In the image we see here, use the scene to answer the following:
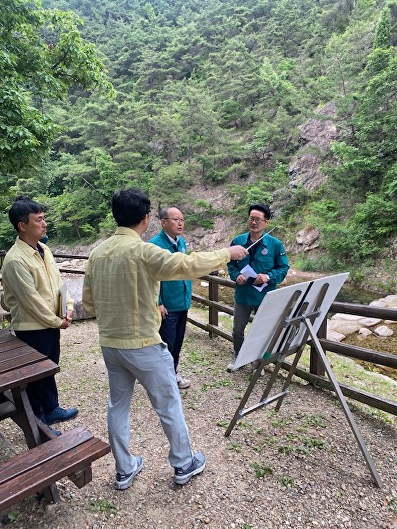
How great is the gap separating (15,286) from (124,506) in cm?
157

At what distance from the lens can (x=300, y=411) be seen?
9.88ft

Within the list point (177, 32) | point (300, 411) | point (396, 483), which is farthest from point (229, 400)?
point (177, 32)

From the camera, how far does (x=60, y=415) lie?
300cm

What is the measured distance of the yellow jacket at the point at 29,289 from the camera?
2432 millimetres

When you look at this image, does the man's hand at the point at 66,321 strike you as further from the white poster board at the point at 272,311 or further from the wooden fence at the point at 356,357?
the wooden fence at the point at 356,357

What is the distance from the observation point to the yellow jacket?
2.43 m

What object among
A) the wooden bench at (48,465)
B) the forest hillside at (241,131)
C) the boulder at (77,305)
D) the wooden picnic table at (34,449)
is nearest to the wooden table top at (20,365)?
the wooden picnic table at (34,449)

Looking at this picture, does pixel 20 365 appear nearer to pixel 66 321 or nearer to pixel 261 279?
pixel 66 321

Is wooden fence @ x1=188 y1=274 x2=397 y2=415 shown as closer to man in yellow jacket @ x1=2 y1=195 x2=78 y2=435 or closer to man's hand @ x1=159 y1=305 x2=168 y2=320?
man's hand @ x1=159 y1=305 x2=168 y2=320

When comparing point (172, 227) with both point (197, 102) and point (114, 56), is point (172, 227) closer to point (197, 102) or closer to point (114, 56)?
point (197, 102)

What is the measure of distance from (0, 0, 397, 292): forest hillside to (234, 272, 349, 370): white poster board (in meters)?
4.50

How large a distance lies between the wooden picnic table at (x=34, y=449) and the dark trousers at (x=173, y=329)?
1.19m

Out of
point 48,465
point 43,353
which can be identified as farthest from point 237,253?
point 43,353

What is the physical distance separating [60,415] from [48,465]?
1.49 metres
